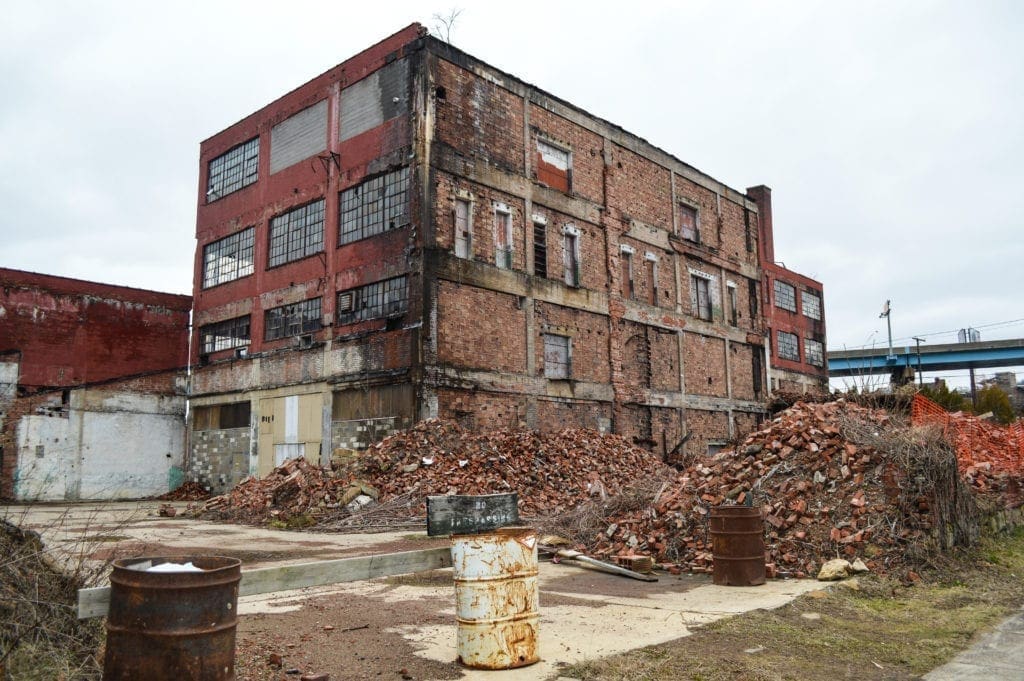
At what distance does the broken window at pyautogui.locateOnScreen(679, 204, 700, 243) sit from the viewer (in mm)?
30703

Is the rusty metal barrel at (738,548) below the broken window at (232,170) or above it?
below

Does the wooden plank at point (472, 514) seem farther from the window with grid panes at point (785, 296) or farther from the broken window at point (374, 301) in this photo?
the window with grid panes at point (785, 296)

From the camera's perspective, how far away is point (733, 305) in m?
32.6

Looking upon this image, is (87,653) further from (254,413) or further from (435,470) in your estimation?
(254,413)

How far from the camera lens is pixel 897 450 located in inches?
400

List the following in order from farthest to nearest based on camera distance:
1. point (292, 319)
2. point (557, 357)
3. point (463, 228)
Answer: point (292, 319), point (557, 357), point (463, 228)

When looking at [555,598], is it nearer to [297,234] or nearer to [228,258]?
[297,234]

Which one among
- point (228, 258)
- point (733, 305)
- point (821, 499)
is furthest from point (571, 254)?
point (821, 499)

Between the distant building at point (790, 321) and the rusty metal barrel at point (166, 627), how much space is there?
41.9 m

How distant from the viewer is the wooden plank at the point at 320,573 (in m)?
3.78

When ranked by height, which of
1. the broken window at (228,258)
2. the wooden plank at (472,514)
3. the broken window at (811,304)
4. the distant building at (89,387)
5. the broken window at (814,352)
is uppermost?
the broken window at (811,304)

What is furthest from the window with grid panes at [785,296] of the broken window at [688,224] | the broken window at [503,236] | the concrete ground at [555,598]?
the concrete ground at [555,598]

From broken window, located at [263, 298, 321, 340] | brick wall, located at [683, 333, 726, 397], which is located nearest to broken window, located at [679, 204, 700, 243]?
brick wall, located at [683, 333, 726, 397]

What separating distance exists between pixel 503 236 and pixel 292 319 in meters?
7.51
